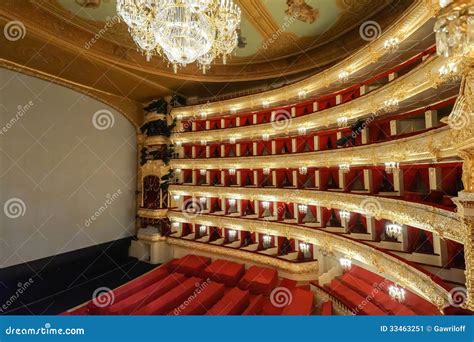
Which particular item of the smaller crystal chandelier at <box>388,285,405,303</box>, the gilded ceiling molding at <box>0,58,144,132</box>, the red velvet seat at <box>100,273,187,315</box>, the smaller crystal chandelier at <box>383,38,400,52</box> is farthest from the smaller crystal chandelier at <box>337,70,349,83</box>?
the gilded ceiling molding at <box>0,58,144,132</box>

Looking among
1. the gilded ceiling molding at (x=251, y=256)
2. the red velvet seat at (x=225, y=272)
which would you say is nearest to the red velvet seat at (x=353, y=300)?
the gilded ceiling molding at (x=251, y=256)

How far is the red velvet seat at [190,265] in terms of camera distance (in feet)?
47.0

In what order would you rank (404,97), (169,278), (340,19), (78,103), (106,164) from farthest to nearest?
(106,164) → (78,103) → (169,278) → (340,19) → (404,97)

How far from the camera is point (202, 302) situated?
10617mm

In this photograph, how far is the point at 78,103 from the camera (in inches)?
559

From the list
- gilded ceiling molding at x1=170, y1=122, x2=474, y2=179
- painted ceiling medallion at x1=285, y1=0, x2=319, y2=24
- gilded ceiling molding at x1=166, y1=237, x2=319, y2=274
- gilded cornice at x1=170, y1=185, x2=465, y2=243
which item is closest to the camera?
gilded ceiling molding at x1=170, y1=122, x2=474, y2=179

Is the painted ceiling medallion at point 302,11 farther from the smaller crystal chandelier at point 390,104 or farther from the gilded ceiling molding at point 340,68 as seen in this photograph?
the smaller crystal chandelier at point 390,104

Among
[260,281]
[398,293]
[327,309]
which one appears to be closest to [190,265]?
[260,281]

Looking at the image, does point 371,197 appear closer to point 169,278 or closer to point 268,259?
point 268,259

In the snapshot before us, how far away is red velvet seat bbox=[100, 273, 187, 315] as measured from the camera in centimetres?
988

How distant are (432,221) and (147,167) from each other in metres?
15.8

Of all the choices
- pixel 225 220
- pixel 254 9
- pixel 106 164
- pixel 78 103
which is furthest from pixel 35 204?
pixel 254 9

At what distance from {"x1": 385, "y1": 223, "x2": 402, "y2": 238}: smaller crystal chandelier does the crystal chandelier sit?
8.70 m

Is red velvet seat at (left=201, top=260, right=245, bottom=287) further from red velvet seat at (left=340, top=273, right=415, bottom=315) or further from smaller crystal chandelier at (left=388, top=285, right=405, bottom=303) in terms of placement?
smaller crystal chandelier at (left=388, top=285, right=405, bottom=303)
